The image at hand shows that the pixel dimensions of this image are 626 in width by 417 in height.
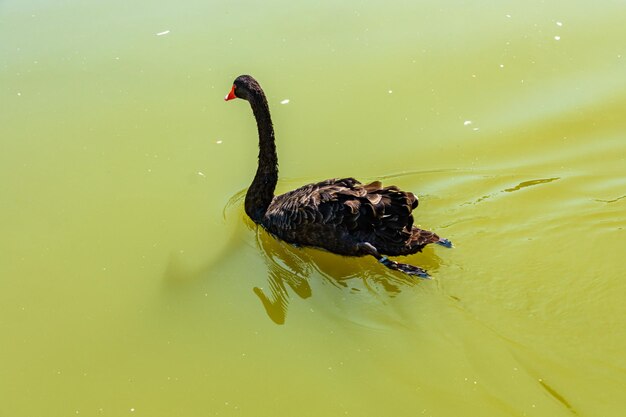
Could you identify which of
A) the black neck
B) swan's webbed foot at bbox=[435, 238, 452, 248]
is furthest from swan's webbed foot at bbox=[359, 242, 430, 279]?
the black neck

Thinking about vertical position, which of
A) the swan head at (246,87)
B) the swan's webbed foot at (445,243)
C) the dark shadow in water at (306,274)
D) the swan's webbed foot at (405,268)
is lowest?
the dark shadow in water at (306,274)

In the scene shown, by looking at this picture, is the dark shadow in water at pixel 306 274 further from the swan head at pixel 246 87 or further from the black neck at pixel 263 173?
the swan head at pixel 246 87

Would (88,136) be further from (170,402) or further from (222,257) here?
(170,402)

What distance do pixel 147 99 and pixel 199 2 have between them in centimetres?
145

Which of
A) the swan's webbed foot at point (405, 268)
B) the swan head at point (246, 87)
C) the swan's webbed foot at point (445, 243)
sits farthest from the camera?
the swan head at point (246, 87)

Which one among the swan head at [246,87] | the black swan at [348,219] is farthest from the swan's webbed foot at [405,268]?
the swan head at [246,87]

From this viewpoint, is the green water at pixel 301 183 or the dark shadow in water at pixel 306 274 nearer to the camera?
the green water at pixel 301 183

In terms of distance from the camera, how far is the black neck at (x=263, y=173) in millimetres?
4648

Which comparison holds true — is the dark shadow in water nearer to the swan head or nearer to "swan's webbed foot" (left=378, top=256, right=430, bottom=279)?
"swan's webbed foot" (left=378, top=256, right=430, bottom=279)

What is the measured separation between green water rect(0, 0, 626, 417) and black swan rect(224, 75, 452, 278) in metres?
0.15

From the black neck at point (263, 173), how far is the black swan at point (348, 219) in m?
0.01

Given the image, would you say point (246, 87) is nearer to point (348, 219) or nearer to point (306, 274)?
point (348, 219)

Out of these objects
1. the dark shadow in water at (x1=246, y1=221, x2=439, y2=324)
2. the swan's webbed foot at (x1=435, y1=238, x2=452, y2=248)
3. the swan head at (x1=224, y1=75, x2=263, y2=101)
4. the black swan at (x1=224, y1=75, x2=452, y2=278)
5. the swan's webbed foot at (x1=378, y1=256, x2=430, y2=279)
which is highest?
the swan head at (x1=224, y1=75, x2=263, y2=101)

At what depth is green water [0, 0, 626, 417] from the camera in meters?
3.74
